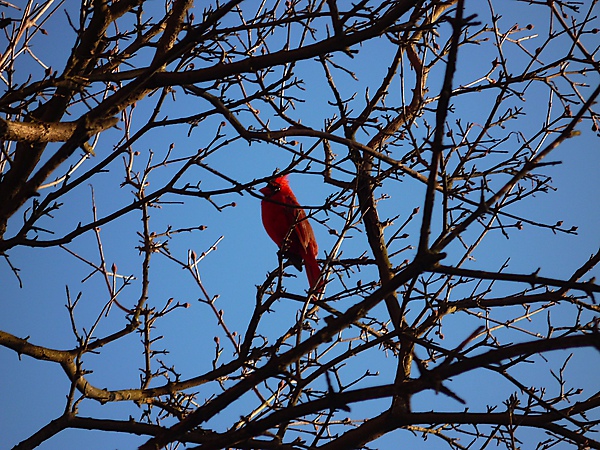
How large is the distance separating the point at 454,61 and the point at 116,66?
7.97 ft

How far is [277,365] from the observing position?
1.74 meters

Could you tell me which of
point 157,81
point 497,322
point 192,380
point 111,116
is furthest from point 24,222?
point 497,322

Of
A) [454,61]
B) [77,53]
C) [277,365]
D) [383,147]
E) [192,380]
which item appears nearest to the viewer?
[454,61]

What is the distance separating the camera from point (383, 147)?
4.17 metres

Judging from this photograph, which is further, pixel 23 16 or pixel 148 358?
pixel 148 358

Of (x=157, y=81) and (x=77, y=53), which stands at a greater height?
(x=77, y=53)

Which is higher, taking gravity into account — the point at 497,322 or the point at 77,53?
the point at 77,53

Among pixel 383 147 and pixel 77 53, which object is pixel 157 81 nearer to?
pixel 77 53

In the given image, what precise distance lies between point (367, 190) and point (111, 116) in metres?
1.52

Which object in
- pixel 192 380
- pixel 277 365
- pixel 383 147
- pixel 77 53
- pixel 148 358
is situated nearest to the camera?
pixel 277 365

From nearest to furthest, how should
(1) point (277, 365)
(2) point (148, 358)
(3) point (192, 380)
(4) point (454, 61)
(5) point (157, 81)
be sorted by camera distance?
(4) point (454, 61) < (1) point (277, 365) < (5) point (157, 81) < (3) point (192, 380) < (2) point (148, 358)

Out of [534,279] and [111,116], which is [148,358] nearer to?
[111,116]

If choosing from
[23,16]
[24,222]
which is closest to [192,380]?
[24,222]

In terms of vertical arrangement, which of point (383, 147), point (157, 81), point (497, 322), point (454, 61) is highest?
point (383, 147)
